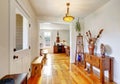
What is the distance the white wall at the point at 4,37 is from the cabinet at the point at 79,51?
4562 mm

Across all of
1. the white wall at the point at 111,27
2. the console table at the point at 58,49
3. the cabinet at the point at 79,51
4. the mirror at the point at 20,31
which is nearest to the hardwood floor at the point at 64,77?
the white wall at the point at 111,27

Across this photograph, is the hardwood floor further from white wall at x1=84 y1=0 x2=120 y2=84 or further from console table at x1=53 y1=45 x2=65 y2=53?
console table at x1=53 y1=45 x2=65 y2=53

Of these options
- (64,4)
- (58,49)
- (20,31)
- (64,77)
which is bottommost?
(64,77)

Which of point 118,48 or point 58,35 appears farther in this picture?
point 58,35

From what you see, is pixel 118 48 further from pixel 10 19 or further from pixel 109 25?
pixel 10 19

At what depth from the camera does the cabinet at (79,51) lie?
620 cm

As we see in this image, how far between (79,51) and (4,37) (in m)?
4.78

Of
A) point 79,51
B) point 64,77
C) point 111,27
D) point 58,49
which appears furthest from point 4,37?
point 58,49

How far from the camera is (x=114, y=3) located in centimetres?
362

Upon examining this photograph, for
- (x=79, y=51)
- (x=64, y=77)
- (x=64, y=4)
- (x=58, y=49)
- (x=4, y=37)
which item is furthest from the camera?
(x=58, y=49)

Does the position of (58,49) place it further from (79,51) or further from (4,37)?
(4,37)

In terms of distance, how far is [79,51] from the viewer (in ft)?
20.6

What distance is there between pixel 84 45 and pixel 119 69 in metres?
3.06

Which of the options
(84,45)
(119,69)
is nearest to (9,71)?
(119,69)
